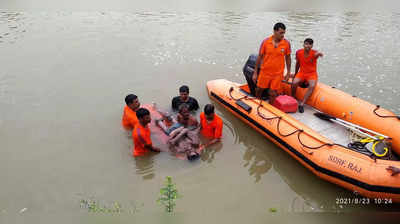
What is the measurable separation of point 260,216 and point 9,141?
3.92 meters

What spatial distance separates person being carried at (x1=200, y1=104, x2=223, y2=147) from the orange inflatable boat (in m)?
0.67

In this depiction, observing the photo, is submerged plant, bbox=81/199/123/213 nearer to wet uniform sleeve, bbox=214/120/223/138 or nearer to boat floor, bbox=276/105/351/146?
wet uniform sleeve, bbox=214/120/223/138

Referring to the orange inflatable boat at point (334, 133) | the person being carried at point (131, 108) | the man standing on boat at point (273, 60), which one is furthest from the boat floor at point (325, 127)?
the person being carried at point (131, 108)

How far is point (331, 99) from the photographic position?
423 centimetres

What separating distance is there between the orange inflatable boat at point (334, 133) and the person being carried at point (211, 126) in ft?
2.21

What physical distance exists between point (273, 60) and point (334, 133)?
4.60 ft

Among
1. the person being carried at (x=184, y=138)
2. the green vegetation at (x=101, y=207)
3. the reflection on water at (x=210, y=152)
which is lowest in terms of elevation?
the green vegetation at (x=101, y=207)

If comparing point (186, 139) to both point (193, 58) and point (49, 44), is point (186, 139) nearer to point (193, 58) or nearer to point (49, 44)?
point (193, 58)

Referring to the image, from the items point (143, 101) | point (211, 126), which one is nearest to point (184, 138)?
point (211, 126)

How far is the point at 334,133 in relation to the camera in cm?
391

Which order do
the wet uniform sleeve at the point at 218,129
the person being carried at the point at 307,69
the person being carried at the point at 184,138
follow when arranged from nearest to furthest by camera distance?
the person being carried at the point at 184,138, the wet uniform sleeve at the point at 218,129, the person being carried at the point at 307,69

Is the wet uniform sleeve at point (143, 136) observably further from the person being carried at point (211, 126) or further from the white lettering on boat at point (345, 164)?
the white lettering on boat at point (345, 164)

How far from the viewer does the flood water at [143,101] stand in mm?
3160

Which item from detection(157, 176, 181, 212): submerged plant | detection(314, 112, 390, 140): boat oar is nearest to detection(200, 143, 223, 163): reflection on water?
detection(157, 176, 181, 212): submerged plant
